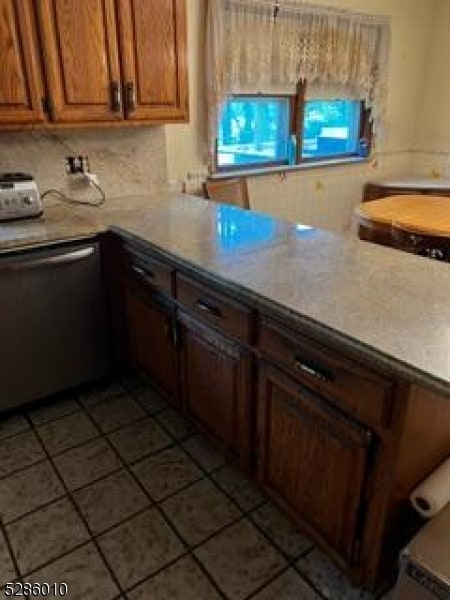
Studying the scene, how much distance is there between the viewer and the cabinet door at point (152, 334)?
1.91 m

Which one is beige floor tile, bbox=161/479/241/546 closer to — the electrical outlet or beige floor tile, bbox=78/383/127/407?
beige floor tile, bbox=78/383/127/407

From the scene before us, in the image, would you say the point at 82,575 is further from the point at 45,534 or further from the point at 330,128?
the point at 330,128

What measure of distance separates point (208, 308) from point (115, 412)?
950 millimetres

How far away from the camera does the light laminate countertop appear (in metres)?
1.06

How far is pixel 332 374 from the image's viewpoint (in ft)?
3.82

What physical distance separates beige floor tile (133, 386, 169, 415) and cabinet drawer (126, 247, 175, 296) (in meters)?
0.65

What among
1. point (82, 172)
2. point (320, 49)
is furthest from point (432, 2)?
point (82, 172)

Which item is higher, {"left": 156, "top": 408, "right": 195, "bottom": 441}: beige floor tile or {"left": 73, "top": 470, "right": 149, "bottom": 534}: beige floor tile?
{"left": 156, "top": 408, "right": 195, "bottom": 441}: beige floor tile

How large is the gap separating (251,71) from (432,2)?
7.42 ft

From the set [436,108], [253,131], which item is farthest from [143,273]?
[436,108]

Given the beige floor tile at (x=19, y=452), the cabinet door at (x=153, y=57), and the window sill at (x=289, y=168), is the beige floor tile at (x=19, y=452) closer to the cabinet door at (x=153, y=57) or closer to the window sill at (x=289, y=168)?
the cabinet door at (x=153, y=57)

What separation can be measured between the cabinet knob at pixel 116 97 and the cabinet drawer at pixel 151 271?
72 cm

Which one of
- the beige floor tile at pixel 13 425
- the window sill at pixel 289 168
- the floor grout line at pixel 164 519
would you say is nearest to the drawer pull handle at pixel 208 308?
the floor grout line at pixel 164 519

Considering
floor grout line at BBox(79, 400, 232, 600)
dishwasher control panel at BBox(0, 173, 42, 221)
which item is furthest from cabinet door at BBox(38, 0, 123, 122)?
floor grout line at BBox(79, 400, 232, 600)
